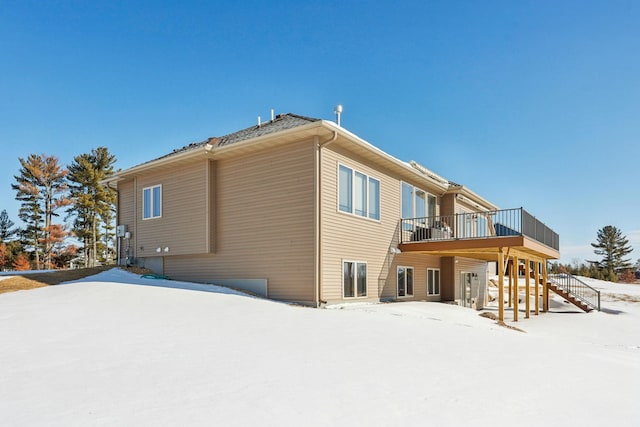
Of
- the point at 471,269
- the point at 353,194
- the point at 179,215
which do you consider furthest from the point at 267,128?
the point at 471,269

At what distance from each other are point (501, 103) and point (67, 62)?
18538 millimetres

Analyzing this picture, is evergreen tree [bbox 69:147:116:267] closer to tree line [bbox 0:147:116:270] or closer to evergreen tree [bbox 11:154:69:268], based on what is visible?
tree line [bbox 0:147:116:270]

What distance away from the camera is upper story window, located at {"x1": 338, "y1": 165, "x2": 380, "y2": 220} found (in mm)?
13227

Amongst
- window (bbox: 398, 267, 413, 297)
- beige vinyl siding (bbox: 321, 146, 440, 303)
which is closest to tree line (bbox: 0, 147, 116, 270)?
window (bbox: 398, 267, 413, 297)

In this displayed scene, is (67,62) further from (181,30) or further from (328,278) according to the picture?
(328,278)

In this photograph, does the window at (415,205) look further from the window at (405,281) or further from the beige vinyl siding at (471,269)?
the beige vinyl siding at (471,269)

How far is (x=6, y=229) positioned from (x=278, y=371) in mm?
48076

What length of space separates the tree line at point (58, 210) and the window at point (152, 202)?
2429 centimetres

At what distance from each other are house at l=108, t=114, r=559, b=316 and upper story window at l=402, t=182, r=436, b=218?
8 cm

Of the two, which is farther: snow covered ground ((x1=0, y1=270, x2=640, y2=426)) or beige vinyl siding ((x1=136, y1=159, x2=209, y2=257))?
beige vinyl siding ((x1=136, y1=159, x2=209, y2=257))

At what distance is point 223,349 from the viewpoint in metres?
6.24

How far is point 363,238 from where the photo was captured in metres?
14.1

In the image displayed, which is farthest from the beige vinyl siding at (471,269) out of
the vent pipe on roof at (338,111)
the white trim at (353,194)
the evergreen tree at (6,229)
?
the evergreen tree at (6,229)

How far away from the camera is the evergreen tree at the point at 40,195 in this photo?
37.6 meters
